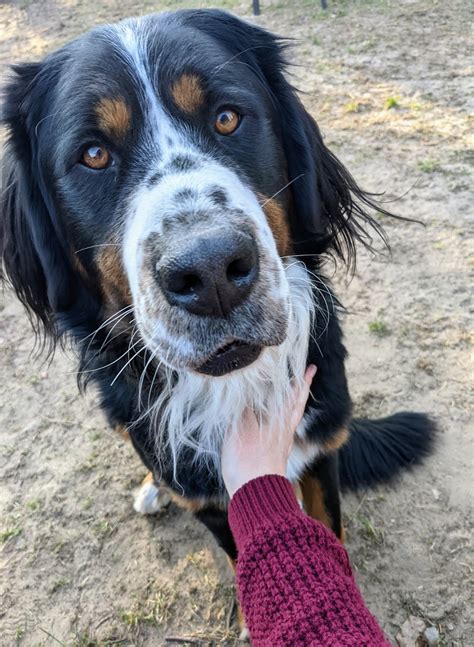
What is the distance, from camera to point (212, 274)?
4.49 ft

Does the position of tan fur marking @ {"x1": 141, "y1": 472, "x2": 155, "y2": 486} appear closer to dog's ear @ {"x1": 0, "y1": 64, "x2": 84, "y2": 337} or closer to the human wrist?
the human wrist

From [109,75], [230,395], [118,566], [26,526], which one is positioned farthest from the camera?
[26,526]

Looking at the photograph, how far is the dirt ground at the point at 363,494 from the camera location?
8.18ft

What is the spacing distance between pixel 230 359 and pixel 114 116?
0.82m

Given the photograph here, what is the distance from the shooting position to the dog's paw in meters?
2.79

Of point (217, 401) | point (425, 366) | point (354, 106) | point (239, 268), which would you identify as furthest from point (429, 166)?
point (239, 268)

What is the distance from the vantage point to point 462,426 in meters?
2.86

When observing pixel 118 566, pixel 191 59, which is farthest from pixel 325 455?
pixel 191 59

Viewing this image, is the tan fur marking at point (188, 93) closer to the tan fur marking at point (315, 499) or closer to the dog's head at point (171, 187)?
the dog's head at point (171, 187)

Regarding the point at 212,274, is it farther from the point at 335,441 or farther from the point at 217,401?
the point at 335,441

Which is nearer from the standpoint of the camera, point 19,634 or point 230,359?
point 230,359

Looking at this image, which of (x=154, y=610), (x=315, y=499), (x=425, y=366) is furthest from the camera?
(x=425, y=366)

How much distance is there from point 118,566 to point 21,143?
1.93 m

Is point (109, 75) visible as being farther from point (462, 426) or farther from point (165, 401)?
point (462, 426)
